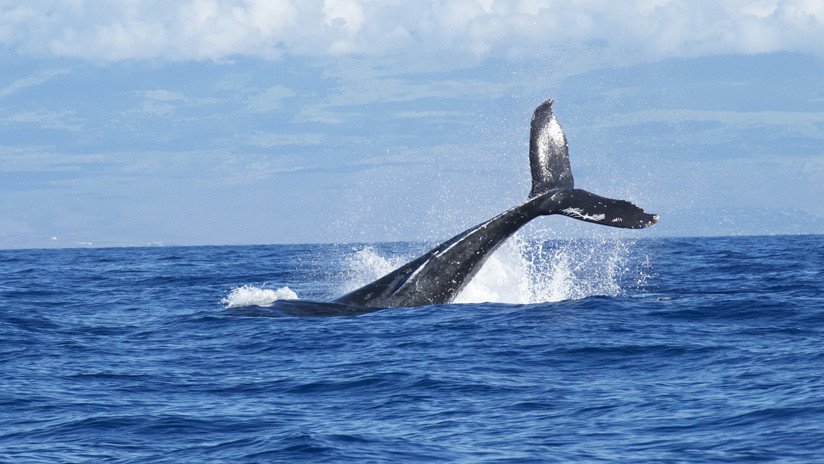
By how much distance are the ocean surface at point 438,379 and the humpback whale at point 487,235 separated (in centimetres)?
53

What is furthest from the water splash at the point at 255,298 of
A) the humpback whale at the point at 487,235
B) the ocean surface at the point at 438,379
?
the humpback whale at the point at 487,235

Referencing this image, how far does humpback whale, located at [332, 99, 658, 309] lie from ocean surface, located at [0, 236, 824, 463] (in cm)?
53

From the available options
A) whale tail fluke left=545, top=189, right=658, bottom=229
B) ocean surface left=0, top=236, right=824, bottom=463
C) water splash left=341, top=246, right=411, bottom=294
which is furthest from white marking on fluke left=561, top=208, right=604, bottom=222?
water splash left=341, top=246, right=411, bottom=294

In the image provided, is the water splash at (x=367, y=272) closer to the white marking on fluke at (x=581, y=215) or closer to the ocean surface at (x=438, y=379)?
the ocean surface at (x=438, y=379)

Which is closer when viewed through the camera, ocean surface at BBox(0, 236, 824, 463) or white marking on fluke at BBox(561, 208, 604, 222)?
ocean surface at BBox(0, 236, 824, 463)

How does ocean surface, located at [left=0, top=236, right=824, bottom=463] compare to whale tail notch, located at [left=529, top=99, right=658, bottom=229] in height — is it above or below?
below

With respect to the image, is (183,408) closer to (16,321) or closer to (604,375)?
(604,375)

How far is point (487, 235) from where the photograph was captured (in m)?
18.1

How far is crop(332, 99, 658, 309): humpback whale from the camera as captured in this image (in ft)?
57.6

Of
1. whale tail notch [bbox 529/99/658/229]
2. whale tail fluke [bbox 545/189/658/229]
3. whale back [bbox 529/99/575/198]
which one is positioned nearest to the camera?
whale tail fluke [bbox 545/189/658/229]

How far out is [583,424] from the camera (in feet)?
32.3

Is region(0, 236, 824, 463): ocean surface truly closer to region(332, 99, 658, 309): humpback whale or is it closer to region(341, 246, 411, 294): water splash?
region(332, 99, 658, 309): humpback whale

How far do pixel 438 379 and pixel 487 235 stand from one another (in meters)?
6.15

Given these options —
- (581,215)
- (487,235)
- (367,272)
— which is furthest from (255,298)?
(367,272)
